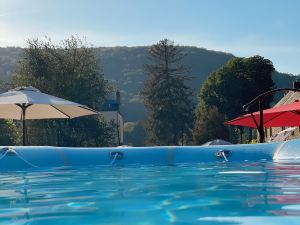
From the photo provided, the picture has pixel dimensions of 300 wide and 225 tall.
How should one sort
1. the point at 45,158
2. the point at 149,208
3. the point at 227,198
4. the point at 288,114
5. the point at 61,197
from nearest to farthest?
the point at 149,208
the point at 227,198
the point at 61,197
the point at 45,158
the point at 288,114

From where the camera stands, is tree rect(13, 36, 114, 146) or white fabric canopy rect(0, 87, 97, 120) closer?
white fabric canopy rect(0, 87, 97, 120)

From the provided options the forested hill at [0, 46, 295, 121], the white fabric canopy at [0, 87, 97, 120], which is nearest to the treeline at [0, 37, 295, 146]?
the white fabric canopy at [0, 87, 97, 120]

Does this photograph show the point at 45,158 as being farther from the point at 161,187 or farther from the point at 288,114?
the point at 288,114

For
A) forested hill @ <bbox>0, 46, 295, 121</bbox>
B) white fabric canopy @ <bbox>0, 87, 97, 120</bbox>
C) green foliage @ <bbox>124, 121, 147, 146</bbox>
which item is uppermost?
forested hill @ <bbox>0, 46, 295, 121</bbox>

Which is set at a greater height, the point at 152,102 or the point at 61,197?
the point at 152,102

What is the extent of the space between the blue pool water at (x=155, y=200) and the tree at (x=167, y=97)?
4493 cm

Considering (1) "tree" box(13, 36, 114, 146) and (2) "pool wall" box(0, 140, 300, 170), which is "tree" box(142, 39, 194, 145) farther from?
(2) "pool wall" box(0, 140, 300, 170)

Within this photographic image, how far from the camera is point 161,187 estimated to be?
5742 mm

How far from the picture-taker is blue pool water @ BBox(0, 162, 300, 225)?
3.58 meters

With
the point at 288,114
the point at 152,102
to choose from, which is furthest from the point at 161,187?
the point at 152,102

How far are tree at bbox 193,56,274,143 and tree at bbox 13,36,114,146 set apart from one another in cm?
1419

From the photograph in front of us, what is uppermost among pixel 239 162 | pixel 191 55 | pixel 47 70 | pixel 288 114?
pixel 191 55

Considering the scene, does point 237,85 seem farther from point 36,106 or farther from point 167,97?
point 36,106

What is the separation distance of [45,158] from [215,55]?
11135 centimetres
